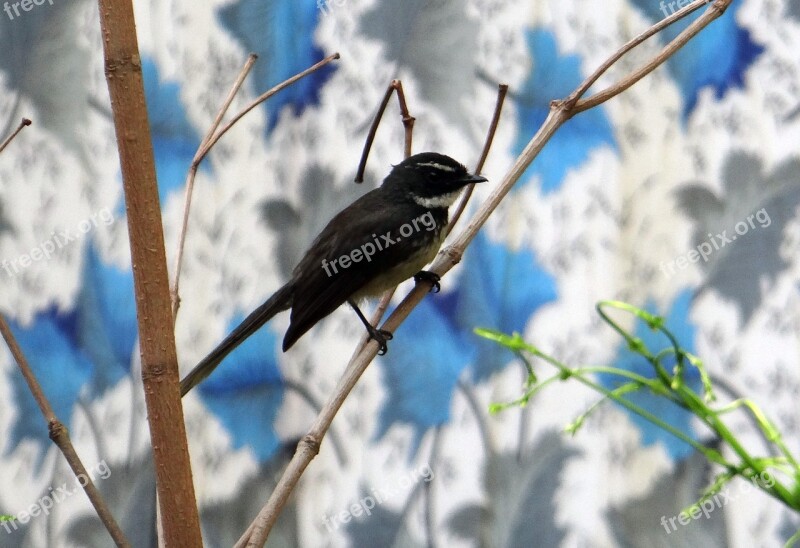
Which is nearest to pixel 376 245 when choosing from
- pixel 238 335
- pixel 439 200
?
pixel 439 200

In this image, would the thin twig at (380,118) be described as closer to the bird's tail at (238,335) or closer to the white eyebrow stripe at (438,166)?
the bird's tail at (238,335)

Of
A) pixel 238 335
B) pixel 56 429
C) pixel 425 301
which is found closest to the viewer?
pixel 56 429

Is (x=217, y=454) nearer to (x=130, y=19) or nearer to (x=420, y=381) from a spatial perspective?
(x=420, y=381)

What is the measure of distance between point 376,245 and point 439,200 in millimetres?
168

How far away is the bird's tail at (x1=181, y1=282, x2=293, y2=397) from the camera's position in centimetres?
109

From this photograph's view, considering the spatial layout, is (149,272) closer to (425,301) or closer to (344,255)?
(344,255)

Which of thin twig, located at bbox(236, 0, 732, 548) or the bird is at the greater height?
the bird

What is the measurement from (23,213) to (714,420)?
1.70 m

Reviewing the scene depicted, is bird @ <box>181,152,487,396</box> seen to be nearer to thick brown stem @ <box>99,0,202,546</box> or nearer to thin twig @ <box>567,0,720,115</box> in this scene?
thin twig @ <box>567,0,720,115</box>

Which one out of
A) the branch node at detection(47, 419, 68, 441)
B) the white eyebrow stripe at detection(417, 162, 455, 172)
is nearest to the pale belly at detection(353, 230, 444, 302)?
the white eyebrow stripe at detection(417, 162, 455, 172)

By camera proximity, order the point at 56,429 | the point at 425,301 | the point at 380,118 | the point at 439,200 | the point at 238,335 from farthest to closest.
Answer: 1. the point at 425,301
2. the point at 439,200
3. the point at 238,335
4. the point at 380,118
5. the point at 56,429

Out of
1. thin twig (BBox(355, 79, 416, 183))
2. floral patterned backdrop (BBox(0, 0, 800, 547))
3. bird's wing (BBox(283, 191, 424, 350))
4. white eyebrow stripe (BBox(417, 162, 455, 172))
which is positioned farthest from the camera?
floral patterned backdrop (BBox(0, 0, 800, 547))

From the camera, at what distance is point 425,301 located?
1886mm

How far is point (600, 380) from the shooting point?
1879 millimetres
